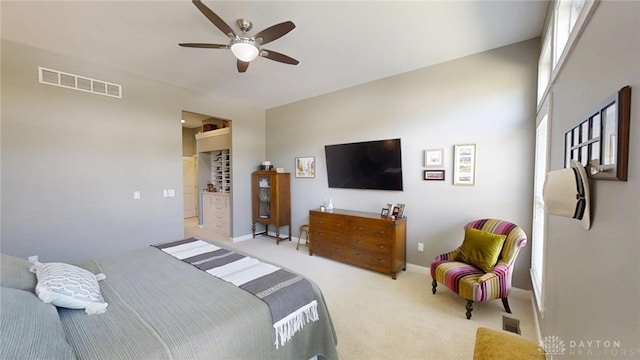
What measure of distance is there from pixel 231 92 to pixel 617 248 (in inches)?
194

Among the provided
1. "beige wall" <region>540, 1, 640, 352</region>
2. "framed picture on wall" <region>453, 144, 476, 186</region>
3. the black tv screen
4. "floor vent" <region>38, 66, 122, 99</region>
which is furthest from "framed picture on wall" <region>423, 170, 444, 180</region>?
"floor vent" <region>38, 66, 122, 99</region>

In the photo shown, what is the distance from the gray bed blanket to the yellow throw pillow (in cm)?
180

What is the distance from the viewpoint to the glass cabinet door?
5.21 metres

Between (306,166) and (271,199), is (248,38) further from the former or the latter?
(271,199)

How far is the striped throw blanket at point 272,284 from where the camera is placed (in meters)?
→ 1.54

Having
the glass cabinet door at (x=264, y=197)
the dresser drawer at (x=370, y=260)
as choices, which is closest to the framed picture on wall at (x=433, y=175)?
the dresser drawer at (x=370, y=260)

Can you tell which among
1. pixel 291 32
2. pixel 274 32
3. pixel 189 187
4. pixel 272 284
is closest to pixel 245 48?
pixel 274 32

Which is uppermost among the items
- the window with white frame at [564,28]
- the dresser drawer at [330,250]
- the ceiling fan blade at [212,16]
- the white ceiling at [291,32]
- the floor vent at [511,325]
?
the white ceiling at [291,32]

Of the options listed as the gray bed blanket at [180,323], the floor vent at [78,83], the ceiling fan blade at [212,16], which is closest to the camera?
the gray bed blanket at [180,323]

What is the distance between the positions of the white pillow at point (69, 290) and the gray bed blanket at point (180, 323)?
52 mm

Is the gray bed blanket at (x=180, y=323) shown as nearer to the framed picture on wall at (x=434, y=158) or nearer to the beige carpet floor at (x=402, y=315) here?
the beige carpet floor at (x=402, y=315)

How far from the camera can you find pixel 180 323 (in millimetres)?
1307

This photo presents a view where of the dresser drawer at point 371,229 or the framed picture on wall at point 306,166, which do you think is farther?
the framed picture on wall at point 306,166

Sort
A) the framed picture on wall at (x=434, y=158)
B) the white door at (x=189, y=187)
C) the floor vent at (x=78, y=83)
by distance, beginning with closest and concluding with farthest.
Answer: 1. the floor vent at (x=78, y=83)
2. the framed picture on wall at (x=434, y=158)
3. the white door at (x=189, y=187)
